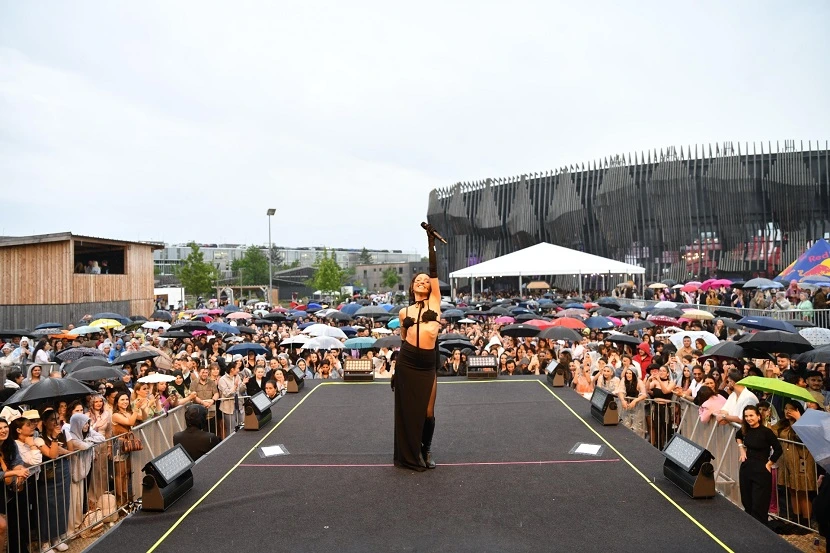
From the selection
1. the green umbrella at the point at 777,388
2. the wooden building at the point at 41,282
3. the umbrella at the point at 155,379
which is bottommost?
the umbrella at the point at 155,379

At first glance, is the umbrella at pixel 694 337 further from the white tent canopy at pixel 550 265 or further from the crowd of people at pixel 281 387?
the white tent canopy at pixel 550 265

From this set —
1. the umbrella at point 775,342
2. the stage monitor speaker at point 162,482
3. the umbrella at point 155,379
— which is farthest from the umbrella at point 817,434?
the umbrella at point 155,379

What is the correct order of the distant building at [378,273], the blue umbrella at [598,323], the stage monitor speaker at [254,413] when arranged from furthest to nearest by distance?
the distant building at [378,273], the blue umbrella at [598,323], the stage monitor speaker at [254,413]

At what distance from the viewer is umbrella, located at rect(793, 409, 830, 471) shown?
495 centimetres

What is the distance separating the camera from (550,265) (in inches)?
977

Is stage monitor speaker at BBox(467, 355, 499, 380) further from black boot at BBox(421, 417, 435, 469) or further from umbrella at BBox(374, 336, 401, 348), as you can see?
black boot at BBox(421, 417, 435, 469)

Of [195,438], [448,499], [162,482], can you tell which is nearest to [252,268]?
[195,438]

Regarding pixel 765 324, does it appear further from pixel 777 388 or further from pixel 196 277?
pixel 196 277

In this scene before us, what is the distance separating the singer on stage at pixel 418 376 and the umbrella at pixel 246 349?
8.46m

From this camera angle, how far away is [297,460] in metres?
6.30

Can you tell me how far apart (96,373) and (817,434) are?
9.89 meters

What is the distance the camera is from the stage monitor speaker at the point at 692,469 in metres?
4.95

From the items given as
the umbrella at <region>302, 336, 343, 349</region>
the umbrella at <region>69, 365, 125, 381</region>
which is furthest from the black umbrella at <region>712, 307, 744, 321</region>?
the umbrella at <region>69, 365, 125, 381</region>

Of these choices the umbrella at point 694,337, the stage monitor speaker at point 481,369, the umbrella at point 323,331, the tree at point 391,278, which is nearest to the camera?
the stage monitor speaker at point 481,369
